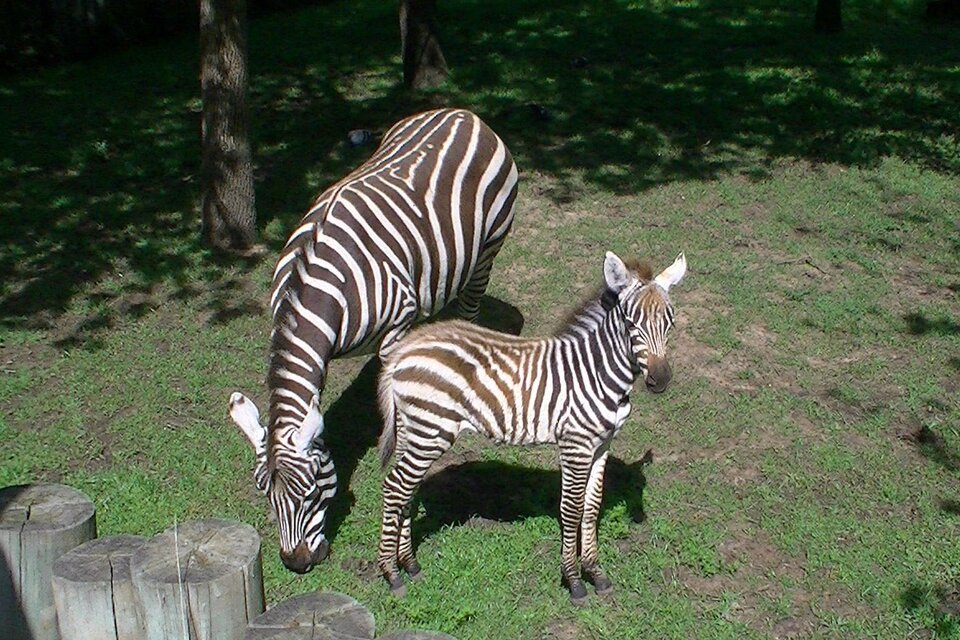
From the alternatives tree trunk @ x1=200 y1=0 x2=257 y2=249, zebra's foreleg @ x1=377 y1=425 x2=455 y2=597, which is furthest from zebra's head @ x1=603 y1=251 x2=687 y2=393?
tree trunk @ x1=200 y1=0 x2=257 y2=249

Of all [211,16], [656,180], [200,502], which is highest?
[211,16]

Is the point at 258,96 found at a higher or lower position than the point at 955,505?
higher

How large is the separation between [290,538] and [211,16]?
5.82 metres

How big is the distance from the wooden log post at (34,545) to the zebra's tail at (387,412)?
184cm

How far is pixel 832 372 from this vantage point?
327 inches

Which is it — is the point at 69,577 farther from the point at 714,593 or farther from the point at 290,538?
the point at 714,593

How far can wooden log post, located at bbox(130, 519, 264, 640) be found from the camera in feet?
13.6

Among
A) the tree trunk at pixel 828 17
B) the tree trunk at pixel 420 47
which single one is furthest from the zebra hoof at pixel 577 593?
the tree trunk at pixel 828 17

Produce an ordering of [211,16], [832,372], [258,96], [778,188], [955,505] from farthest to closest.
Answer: [258,96]
[778,188]
[211,16]
[832,372]
[955,505]

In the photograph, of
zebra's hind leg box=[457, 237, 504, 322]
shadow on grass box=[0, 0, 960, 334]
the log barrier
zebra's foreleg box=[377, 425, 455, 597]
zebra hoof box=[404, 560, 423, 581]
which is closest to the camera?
the log barrier

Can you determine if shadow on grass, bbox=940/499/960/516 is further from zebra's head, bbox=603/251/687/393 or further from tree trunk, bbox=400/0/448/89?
tree trunk, bbox=400/0/448/89

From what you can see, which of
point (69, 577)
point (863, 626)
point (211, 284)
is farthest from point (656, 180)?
point (69, 577)

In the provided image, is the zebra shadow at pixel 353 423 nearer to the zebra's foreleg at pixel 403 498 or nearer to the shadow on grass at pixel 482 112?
the zebra's foreleg at pixel 403 498

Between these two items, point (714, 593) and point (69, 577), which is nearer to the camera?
point (69, 577)
